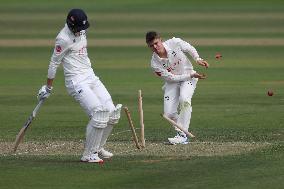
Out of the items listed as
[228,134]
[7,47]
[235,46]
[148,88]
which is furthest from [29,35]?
[228,134]

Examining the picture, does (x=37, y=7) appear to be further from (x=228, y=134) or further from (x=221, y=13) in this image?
(x=228, y=134)

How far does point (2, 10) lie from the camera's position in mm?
84312

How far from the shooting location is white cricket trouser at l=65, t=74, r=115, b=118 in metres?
17.2

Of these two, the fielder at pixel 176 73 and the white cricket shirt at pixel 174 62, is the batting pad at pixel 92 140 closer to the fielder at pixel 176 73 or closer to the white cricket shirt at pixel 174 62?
the fielder at pixel 176 73

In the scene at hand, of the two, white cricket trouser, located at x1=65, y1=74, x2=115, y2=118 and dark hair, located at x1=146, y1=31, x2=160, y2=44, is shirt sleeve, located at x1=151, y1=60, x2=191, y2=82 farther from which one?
white cricket trouser, located at x1=65, y1=74, x2=115, y2=118

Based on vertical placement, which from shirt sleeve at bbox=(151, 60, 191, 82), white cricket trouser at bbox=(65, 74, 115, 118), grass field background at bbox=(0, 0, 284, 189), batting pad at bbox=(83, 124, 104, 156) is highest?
white cricket trouser at bbox=(65, 74, 115, 118)

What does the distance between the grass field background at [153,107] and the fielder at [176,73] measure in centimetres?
53

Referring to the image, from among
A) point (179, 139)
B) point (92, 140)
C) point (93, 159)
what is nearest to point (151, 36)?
point (179, 139)

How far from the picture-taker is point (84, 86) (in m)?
17.4

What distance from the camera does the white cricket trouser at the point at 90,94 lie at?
17234 mm

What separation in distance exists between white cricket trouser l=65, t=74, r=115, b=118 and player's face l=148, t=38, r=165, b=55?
2490 millimetres

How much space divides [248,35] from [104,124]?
132 ft

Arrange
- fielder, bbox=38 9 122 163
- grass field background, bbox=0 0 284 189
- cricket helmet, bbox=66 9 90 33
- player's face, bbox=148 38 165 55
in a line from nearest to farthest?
1. grass field background, bbox=0 0 284 189
2. fielder, bbox=38 9 122 163
3. cricket helmet, bbox=66 9 90 33
4. player's face, bbox=148 38 165 55

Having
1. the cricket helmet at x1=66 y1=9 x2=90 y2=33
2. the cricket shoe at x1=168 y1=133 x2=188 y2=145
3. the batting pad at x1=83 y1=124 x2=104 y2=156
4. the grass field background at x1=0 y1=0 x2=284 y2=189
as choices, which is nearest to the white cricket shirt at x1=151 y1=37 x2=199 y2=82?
the cricket shoe at x1=168 y1=133 x2=188 y2=145
